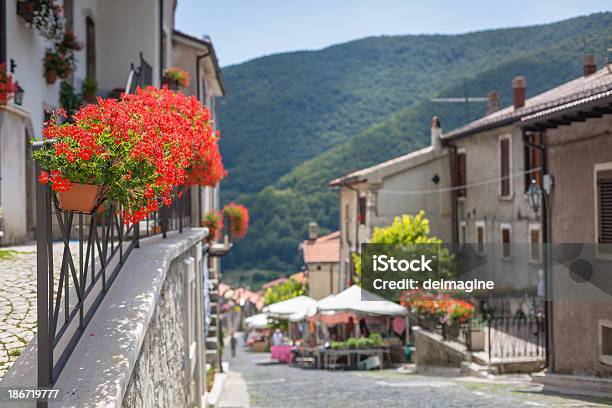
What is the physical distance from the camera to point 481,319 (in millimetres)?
20984

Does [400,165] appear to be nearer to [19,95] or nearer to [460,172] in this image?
[460,172]

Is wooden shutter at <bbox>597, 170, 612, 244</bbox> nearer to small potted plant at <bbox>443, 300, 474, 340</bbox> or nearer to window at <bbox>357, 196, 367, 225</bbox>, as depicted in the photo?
small potted plant at <bbox>443, 300, 474, 340</bbox>

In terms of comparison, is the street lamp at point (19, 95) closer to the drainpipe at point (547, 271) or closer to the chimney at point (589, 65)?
the drainpipe at point (547, 271)

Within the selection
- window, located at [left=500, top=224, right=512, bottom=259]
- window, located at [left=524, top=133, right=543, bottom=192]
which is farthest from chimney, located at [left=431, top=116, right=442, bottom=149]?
window, located at [left=524, top=133, right=543, bottom=192]

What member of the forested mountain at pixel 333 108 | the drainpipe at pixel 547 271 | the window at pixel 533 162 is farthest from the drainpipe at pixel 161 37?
the forested mountain at pixel 333 108

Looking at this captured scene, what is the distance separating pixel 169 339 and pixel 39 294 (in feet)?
12.6

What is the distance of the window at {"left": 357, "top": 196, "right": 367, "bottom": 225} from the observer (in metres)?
32.4

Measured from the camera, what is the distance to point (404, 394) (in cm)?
1360

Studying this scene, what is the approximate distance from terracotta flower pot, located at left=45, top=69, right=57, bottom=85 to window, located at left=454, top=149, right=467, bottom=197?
18.5 meters

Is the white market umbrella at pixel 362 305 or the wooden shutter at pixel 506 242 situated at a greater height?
the wooden shutter at pixel 506 242

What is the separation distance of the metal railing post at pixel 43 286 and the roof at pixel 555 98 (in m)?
12.4

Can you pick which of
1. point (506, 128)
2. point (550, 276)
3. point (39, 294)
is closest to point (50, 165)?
point (39, 294)

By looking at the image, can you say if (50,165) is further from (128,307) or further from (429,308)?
(429,308)

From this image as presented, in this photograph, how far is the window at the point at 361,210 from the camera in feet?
106
